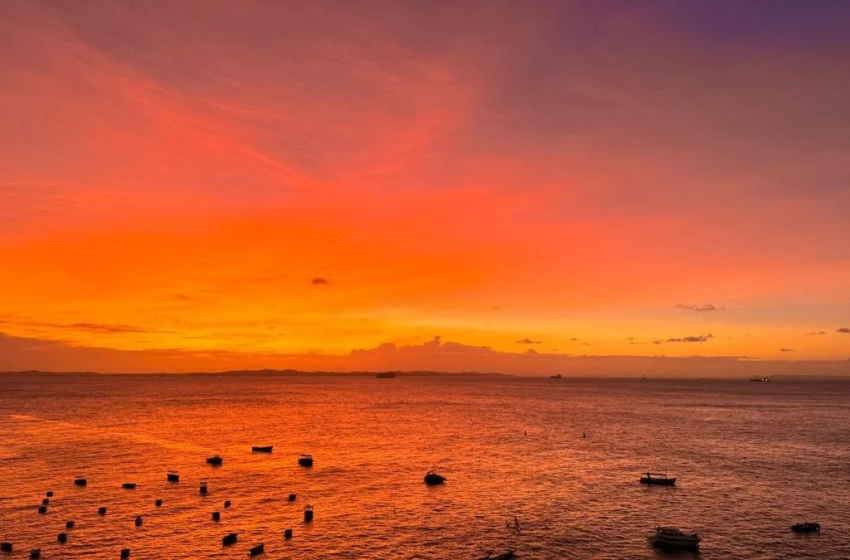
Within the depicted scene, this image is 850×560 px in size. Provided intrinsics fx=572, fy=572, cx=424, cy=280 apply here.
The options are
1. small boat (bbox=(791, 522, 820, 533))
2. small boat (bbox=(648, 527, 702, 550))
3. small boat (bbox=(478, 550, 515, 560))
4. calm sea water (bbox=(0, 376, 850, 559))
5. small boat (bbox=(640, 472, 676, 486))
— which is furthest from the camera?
small boat (bbox=(640, 472, 676, 486))

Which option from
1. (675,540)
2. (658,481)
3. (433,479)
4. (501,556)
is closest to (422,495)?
(433,479)

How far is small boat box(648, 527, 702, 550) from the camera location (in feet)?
237

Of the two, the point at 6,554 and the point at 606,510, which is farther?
the point at 606,510

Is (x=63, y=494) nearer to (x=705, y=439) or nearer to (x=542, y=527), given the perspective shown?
(x=542, y=527)

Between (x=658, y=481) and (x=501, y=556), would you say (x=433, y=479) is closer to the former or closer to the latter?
(x=501, y=556)

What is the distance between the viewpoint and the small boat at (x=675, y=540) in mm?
72125

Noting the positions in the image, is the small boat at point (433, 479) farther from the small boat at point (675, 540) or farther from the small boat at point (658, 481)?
the small boat at point (675, 540)

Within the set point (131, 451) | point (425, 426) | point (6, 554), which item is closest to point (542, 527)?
point (6, 554)

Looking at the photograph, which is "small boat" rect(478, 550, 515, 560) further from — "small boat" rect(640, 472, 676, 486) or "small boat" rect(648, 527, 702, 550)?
"small boat" rect(640, 472, 676, 486)

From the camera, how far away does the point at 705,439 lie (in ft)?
552

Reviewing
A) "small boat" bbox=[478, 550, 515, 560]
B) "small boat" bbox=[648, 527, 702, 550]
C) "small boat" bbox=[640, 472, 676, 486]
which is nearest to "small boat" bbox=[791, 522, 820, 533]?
"small boat" bbox=[648, 527, 702, 550]

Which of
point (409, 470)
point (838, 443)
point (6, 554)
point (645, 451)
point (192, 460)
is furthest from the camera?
point (838, 443)

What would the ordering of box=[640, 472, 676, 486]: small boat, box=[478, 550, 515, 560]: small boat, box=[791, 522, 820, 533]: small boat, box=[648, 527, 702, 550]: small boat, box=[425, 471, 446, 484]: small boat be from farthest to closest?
box=[640, 472, 676, 486]: small boat, box=[425, 471, 446, 484]: small boat, box=[791, 522, 820, 533]: small boat, box=[648, 527, 702, 550]: small boat, box=[478, 550, 515, 560]: small boat

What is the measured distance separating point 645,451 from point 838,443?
64560 millimetres
